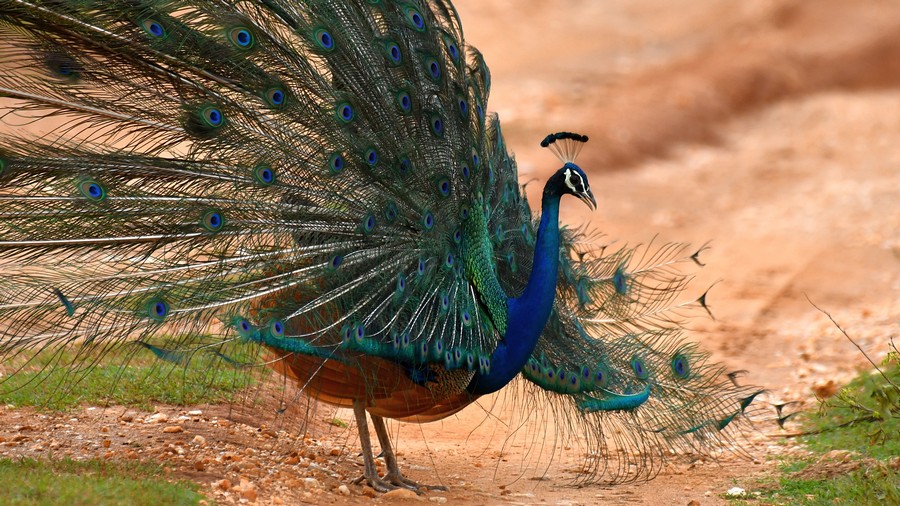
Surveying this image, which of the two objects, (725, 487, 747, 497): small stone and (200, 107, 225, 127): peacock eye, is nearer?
(200, 107, 225, 127): peacock eye

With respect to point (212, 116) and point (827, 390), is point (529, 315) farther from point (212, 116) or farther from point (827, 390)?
point (827, 390)

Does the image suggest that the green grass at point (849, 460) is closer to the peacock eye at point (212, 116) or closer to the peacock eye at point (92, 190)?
the peacock eye at point (212, 116)

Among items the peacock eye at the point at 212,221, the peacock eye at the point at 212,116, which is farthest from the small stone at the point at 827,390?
the peacock eye at the point at 212,116

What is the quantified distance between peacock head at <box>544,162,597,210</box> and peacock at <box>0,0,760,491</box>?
0.02 meters

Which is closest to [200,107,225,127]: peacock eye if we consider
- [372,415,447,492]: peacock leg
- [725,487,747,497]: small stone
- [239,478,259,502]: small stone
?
[239,478,259,502]: small stone

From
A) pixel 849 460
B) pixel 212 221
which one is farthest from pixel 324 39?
pixel 849 460

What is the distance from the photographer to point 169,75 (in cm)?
514

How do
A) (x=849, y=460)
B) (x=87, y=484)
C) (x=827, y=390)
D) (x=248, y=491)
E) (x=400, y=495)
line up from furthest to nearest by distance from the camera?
1. (x=827, y=390)
2. (x=849, y=460)
3. (x=400, y=495)
4. (x=248, y=491)
5. (x=87, y=484)

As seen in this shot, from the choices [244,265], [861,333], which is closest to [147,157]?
[244,265]

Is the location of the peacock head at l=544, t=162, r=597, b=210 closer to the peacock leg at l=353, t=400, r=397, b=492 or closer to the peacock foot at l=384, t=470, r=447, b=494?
the peacock leg at l=353, t=400, r=397, b=492

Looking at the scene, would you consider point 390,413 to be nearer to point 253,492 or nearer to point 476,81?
point 253,492

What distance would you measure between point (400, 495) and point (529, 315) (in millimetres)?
1617

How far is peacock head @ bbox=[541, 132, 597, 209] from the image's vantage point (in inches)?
223

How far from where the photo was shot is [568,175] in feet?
18.6
